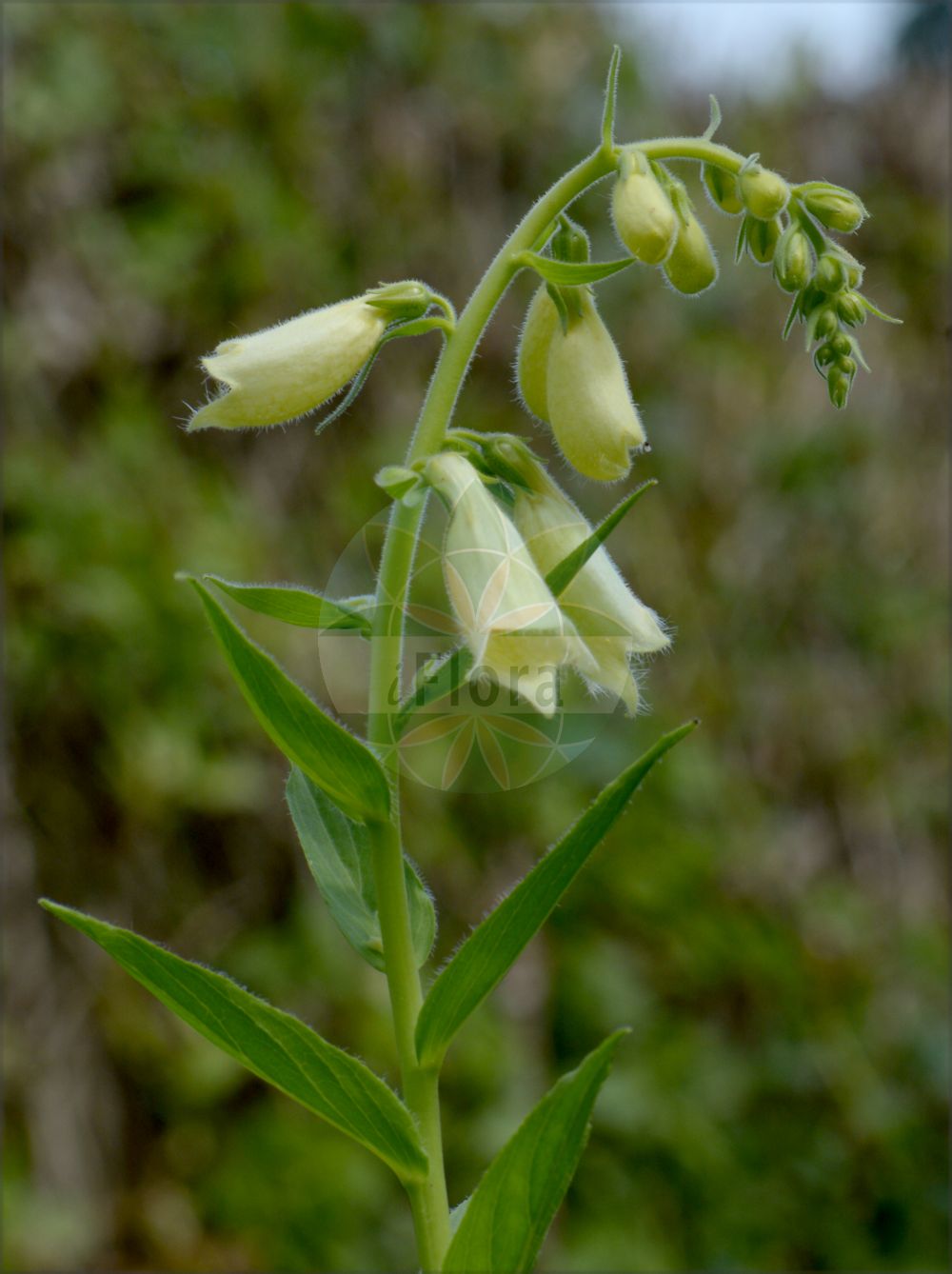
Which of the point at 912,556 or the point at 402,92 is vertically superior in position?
the point at 402,92

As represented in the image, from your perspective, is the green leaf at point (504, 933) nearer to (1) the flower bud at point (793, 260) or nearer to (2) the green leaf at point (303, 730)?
(2) the green leaf at point (303, 730)

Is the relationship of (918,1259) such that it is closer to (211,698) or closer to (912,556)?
(912,556)

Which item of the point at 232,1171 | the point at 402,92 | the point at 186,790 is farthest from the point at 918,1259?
the point at 402,92

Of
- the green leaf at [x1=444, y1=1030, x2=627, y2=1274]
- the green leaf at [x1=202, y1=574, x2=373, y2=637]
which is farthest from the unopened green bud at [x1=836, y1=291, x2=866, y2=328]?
the green leaf at [x1=444, y1=1030, x2=627, y2=1274]

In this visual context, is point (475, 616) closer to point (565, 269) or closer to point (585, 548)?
point (585, 548)

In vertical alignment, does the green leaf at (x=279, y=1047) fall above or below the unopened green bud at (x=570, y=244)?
below

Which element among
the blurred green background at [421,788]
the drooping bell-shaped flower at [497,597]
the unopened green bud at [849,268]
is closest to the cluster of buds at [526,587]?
the drooping bell-shaped flower at [497,597]
